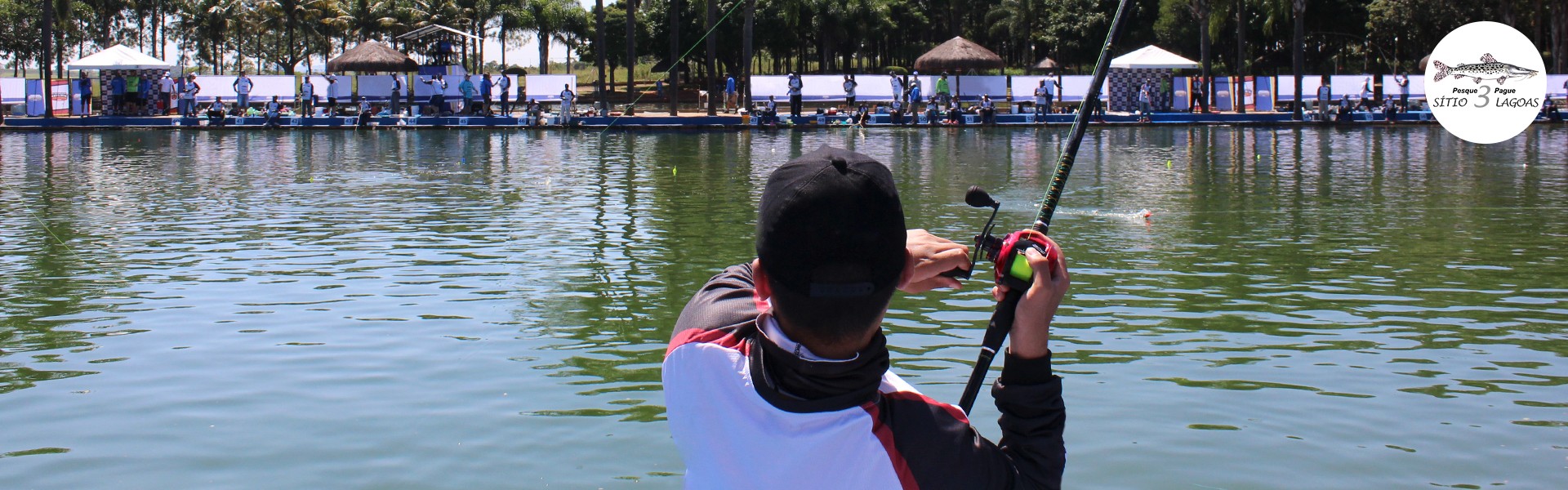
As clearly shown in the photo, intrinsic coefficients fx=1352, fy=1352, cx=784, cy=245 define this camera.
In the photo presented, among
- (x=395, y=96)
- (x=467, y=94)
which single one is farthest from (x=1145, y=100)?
(x=395, y=96)

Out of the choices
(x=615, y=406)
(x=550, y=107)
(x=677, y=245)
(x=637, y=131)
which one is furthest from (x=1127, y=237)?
(x=550, y=107)

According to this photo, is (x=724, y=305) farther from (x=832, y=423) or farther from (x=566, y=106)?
(x=566, y=106)

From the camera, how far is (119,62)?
41.5 m

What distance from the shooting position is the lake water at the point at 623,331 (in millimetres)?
6031

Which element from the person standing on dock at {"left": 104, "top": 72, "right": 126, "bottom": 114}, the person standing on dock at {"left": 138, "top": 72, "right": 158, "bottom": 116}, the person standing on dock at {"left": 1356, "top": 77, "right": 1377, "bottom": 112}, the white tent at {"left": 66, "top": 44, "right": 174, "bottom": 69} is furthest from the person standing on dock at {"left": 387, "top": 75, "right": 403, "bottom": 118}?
the person standing on dock at {"left": 1356, "top": 77, "right": 1377, "bottom": 112}

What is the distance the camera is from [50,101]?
41031mm

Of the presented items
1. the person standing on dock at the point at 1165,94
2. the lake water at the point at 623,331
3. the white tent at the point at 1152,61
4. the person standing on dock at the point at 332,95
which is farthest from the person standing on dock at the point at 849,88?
the lake water at the point at 623,331

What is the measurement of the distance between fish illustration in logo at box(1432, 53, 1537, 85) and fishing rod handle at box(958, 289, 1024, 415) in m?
31.2

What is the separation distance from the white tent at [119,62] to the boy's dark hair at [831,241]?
145 ft

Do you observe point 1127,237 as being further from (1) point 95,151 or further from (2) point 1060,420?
(1) point 95,151

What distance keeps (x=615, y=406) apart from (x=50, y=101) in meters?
40.7

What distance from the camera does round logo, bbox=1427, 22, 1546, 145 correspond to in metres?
30.5

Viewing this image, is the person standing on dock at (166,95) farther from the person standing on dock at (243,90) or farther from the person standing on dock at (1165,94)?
the person standing on dock at (1165,94)

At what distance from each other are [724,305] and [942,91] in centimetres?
4172
